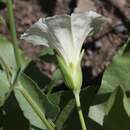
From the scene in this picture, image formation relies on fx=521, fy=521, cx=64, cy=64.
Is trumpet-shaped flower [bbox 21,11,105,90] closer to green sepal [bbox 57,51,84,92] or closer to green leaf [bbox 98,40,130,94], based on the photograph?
green sepal [bbox 57,51,84,92]

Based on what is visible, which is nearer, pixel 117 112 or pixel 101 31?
pixel 117 112

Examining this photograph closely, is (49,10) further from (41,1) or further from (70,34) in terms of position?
(70,34)

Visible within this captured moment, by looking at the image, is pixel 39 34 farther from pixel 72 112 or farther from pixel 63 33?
pixel 72 112

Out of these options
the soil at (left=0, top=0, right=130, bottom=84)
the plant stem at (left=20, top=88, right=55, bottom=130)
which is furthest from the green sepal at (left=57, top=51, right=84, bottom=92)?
the soil at (left=0, top=0, right=130, bottom=84)

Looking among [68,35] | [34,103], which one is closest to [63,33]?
[68,35]

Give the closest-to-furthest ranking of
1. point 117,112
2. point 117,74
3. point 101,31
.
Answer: point 117,112
point 117,74
point 101,31
